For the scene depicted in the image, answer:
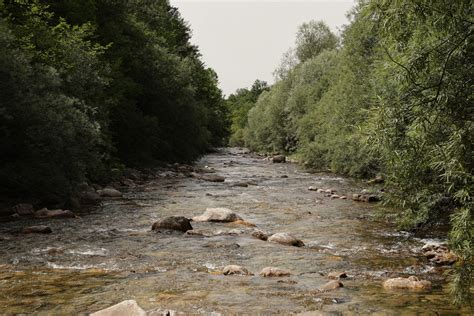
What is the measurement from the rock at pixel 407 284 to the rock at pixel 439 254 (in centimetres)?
213

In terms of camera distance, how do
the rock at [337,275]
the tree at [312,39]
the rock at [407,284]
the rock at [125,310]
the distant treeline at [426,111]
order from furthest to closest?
the tree at [312,39], the rock at [337,275], the rock at [407,284], the distant treeline at [426,111], the rock at [125,310]

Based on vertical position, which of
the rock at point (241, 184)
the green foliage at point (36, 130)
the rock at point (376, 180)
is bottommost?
the rock at point (241, 184)

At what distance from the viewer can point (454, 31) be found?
802cm

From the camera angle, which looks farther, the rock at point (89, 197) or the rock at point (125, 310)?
the rock at point (89, 197)

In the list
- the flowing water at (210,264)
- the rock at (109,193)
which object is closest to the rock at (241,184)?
the rock at (109,193)

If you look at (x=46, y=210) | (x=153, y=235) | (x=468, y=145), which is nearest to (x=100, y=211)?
(x=46, y=210)

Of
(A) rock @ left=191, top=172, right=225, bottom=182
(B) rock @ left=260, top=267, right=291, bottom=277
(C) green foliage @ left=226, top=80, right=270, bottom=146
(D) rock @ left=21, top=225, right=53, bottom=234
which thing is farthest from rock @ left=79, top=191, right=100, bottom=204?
(C) green foliage @ left=226, top=80, right=270, bottom=146

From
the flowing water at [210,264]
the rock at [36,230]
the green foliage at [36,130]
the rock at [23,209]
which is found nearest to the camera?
the flowing water at [210,264]

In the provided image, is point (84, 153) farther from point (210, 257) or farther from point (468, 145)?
point (468, 145)

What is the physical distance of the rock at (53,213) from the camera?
17375mm

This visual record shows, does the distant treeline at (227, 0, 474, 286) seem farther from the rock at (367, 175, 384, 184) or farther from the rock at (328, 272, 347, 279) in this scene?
the rock at (367, 175, 384, 184)

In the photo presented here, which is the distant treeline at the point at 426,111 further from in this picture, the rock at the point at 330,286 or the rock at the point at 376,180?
the rock at the point at 376,180

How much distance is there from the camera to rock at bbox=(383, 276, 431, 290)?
9.69 m

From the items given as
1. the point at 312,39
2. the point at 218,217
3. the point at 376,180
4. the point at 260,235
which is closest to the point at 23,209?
the point at 218,217
